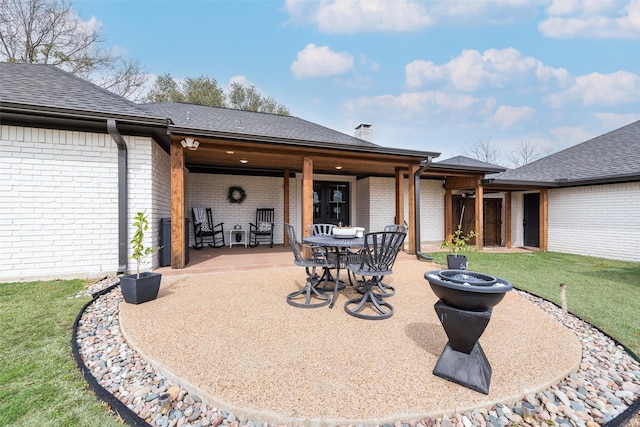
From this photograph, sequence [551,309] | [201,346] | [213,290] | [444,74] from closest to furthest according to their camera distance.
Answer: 1. [201,346]
2. [551,309]
3. [213,290]
4. [444,74]

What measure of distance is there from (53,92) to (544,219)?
40.3ft

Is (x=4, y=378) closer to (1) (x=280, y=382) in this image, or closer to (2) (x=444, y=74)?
(1) (x=280, y=382)

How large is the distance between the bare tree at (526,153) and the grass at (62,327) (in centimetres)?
2186

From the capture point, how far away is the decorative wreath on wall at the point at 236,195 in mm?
8328

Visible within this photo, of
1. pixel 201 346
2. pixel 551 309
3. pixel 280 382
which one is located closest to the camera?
pixel 280 382

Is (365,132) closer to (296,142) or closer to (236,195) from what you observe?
(296,142)

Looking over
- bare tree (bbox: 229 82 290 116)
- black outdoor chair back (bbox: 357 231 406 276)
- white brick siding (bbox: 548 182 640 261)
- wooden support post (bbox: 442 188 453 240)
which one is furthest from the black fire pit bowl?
bare tree (bbox: 229 82 290 116)

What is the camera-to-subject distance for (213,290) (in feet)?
12.2

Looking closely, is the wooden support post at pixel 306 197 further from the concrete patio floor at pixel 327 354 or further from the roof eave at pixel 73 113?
the roof eave at pixel 73 113

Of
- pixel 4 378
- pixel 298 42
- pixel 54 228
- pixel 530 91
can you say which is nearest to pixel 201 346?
pixel 4 378

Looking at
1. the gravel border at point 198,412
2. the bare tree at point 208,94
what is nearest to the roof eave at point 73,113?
the gravel border at point 198,412

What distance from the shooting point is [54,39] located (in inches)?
424

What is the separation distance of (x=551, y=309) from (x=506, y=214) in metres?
7.43

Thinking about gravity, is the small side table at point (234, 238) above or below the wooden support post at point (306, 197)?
below
